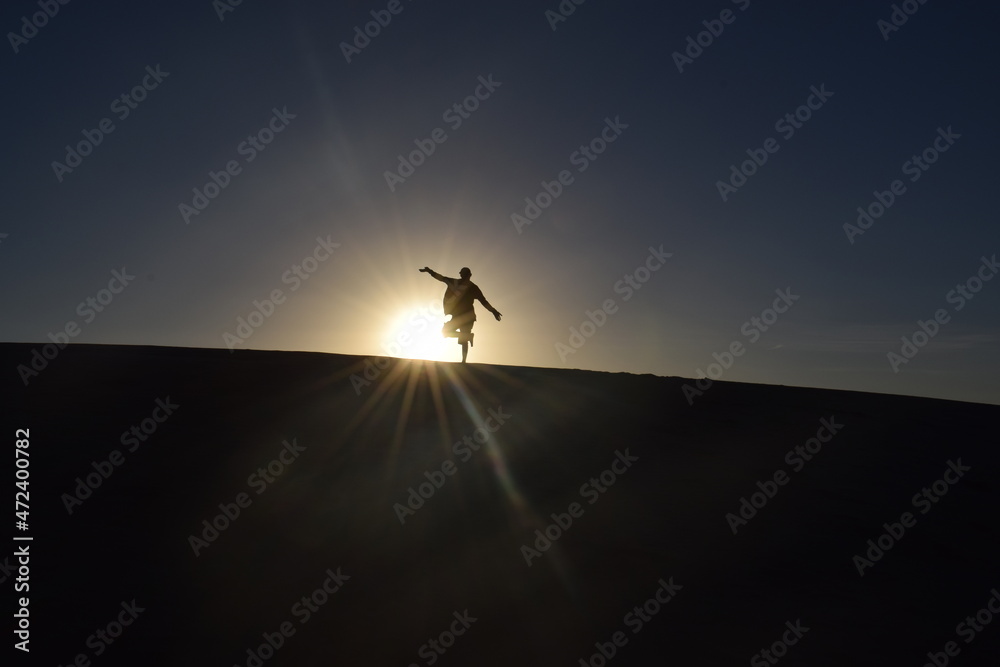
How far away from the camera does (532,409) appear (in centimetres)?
1128

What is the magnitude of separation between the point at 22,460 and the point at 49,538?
2181 millimetres

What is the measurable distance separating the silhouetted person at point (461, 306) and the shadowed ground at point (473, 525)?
267 centimetres

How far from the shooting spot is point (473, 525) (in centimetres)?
708

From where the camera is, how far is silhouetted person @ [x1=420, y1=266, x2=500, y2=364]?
14719 mm

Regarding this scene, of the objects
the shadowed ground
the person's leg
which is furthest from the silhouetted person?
the shadowed ground

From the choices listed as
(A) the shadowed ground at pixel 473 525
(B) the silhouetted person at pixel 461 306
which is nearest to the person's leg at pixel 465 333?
(B) the silhouetted person at pixel 461 306

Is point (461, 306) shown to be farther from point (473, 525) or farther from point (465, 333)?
point (473, 525)

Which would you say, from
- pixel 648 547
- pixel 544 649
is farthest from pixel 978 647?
pixel 544 649

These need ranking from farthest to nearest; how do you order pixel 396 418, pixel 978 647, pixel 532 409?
pixel 532 409 < pixel 396 418 < pixel 978 647

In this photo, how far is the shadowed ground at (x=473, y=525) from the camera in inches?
208

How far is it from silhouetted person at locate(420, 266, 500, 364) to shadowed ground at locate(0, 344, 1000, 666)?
2.67 meters

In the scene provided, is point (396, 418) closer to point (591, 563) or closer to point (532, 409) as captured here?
point (532, 409)

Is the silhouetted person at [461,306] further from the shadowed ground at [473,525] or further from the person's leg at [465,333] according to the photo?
the shadowed ground at [473,525]

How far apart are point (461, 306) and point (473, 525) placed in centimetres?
800
